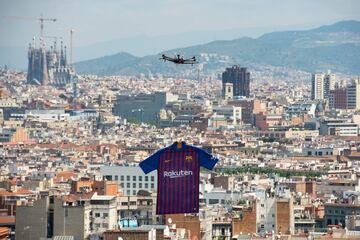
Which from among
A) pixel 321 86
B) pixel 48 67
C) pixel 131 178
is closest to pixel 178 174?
pixel 131 178

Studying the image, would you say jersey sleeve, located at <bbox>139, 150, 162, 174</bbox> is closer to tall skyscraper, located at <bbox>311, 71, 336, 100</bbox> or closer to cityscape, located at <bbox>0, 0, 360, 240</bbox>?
cityscape, located at <bbox>0, 0, 360, 240</bbox>

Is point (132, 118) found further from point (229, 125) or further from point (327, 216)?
point (327, 216)

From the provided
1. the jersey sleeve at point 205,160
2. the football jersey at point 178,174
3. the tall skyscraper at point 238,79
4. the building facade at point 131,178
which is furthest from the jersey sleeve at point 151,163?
the tall skyscraper at point 238,79

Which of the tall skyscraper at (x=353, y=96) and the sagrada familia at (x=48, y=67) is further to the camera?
the sagrada familia at (x=48, y=67)

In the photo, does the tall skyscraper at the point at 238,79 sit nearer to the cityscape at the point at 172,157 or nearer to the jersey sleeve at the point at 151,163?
the cityscape at the point at 172,157

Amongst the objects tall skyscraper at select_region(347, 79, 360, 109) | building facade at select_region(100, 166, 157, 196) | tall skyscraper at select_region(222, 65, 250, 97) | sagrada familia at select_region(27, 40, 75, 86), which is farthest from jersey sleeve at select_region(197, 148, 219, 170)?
sagrada familia at select_region(27, 40, 75, 86)

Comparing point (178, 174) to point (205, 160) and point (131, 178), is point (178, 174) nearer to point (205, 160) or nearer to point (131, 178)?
point (205, 160)
